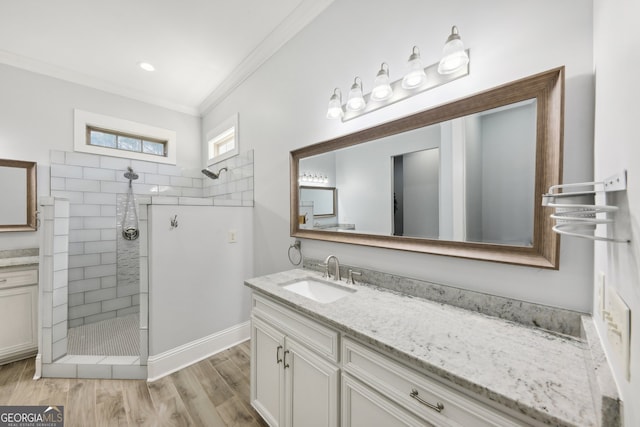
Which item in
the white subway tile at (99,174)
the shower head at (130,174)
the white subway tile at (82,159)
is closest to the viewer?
the white subway tile at (82,159)

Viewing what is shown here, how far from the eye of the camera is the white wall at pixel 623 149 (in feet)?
1.49

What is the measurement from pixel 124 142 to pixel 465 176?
372cm

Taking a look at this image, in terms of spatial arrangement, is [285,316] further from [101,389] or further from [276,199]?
[101,389]

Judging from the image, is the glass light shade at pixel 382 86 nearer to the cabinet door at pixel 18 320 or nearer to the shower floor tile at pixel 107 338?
the shower floor tile at pixel 107 338

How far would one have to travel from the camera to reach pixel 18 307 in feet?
6.85

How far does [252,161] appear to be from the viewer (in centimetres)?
255

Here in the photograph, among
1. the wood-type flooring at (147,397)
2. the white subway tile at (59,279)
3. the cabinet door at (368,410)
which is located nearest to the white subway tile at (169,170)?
the white subway tile at (59,279)

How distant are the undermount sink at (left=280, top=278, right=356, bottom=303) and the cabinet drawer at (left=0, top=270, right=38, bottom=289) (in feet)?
7.92

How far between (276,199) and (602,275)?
2021mm

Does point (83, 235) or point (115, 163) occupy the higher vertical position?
point (115, 163)

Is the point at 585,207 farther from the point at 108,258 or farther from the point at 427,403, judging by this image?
the point at 108,258

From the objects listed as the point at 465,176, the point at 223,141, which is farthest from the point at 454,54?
the point at 223,141

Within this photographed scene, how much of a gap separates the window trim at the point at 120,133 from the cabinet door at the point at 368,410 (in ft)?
11.4

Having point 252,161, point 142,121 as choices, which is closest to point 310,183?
point 252,161
